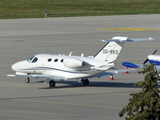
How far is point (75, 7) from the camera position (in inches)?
4702

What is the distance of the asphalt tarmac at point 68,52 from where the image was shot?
82.0ft

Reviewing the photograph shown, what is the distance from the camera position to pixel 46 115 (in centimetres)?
2373

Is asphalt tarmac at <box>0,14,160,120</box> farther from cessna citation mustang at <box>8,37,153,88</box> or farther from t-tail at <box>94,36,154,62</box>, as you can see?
t-tail at <box>94,36,154,62</box>

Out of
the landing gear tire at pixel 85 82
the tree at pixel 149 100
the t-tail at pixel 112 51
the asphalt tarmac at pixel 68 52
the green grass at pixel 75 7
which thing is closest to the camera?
the tree at pixel 149 100

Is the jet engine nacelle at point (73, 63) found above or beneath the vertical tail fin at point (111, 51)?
beneath

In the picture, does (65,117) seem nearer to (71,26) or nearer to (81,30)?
(81,30)

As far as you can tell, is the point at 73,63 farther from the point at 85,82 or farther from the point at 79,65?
the point at 85,82

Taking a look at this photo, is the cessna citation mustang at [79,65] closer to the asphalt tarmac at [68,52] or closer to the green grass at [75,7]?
the asphalt tarmac at [68,52]

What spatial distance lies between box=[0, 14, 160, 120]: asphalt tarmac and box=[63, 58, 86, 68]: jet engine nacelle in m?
1.66

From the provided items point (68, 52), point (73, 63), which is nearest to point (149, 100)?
point (73, 63)

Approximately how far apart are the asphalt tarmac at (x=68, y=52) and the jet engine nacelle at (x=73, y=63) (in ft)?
Result: 5.44

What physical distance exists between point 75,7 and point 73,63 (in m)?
90.0

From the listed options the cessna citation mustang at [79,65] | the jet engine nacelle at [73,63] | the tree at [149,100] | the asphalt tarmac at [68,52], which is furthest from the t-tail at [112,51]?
the tree at [149,100]

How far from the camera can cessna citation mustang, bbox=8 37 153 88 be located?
30383 millimetres
